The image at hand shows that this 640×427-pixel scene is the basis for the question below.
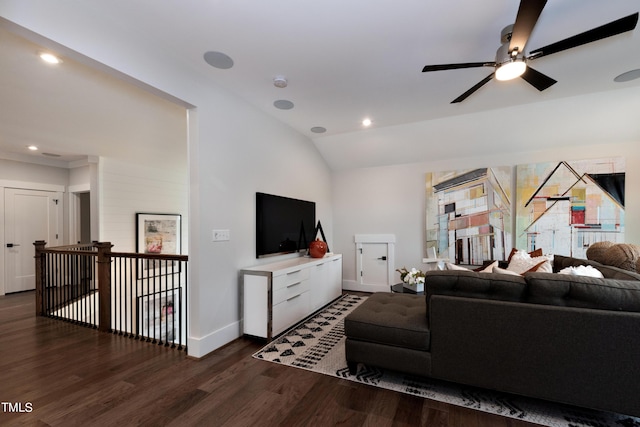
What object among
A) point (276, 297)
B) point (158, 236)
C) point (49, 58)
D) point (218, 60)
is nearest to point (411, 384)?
point (276, 297)

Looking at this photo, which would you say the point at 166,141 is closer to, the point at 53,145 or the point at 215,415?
the point at 53,145

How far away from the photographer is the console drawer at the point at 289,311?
3.09 meters

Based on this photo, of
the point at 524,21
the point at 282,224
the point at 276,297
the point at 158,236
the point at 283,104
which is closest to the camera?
the point at 524,21

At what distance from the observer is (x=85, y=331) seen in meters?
3.35

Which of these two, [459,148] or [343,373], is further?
[459,148]

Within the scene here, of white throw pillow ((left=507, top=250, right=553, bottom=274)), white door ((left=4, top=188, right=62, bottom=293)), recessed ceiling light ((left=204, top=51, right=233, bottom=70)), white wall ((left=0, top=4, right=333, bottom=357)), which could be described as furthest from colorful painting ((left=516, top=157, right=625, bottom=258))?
white door ((left=4, top=188, right=62, bottom=293))

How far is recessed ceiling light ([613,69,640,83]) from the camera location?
2.82m

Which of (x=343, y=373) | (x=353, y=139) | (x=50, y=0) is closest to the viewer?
(x=50, y=0)

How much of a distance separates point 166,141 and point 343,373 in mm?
4168

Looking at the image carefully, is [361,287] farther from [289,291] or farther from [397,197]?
[289,291]

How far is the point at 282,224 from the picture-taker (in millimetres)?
4012

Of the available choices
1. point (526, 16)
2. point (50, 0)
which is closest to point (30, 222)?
point (50, 0)

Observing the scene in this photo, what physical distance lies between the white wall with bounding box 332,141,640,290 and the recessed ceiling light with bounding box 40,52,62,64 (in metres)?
4.28

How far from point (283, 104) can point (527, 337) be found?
322 cm
